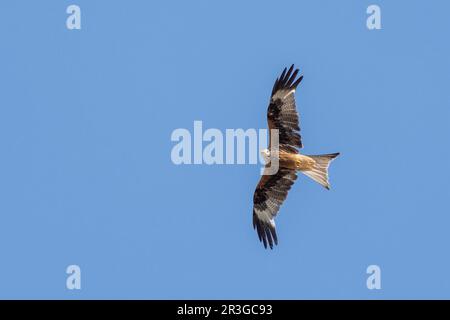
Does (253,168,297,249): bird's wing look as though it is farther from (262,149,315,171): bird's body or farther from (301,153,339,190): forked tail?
(301,153,339,190): forked tail

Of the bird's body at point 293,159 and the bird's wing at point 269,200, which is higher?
the bird's body at point 293,159

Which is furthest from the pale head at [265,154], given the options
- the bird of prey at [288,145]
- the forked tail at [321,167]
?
the forked tail at [321,167]

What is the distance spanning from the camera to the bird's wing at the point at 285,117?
14.9m

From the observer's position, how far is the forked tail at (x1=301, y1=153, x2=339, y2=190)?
14.9 m

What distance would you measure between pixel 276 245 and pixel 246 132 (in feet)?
6.36

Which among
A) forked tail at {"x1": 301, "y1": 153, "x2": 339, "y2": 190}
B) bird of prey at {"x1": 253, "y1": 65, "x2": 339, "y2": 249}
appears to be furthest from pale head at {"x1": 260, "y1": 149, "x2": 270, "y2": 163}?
forked tail at {"x1": 301, "y1": 153, "x2": 339, "y2": 190}

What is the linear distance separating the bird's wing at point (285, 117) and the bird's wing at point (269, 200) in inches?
21.2

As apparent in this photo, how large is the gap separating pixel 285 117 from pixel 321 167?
963mm

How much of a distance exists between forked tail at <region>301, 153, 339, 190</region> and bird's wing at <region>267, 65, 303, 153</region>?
365 mm

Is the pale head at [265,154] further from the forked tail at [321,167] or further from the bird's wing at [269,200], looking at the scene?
the forked tail at [321,167]

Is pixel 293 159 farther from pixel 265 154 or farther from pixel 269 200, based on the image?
pixel 269 200

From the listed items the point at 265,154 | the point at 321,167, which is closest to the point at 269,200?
the point at 265,154
